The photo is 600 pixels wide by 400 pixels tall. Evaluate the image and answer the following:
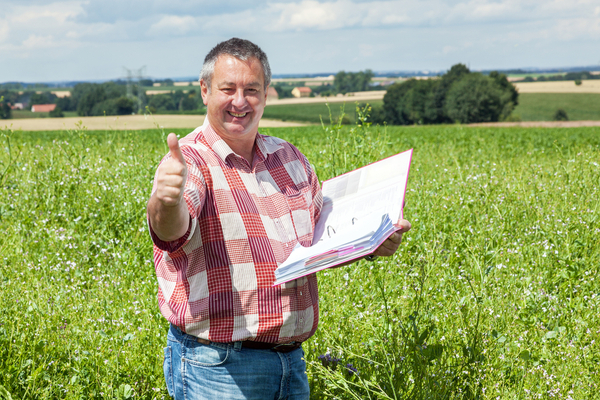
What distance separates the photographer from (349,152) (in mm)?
5566

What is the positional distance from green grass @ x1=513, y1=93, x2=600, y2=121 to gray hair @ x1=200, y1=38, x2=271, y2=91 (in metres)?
79.3

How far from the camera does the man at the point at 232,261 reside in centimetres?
167

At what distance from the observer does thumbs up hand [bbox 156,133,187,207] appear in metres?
1.37

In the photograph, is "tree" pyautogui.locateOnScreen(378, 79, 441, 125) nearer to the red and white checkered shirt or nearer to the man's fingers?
the man's fingers

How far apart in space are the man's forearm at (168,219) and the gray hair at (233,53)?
63 centimetres

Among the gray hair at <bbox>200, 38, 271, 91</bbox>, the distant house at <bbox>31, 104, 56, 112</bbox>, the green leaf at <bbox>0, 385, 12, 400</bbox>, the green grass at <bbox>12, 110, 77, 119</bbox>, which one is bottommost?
the green leaf at <bbox>0, 385, 12, 400</bbox>

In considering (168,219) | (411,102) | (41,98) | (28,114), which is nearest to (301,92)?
(411,102)

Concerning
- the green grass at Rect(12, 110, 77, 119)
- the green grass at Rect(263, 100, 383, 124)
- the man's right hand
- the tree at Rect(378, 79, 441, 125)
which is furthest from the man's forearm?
the tree at Rect(378, 79, 441, 125)

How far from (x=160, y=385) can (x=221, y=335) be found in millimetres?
1252

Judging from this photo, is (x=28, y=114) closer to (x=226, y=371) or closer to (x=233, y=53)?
(x=233, y=53)

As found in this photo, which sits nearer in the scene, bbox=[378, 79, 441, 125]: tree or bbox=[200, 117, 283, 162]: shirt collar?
bbox=[200, 117, 283, 162]: shirt collar

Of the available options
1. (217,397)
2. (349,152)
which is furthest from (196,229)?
(349,152)

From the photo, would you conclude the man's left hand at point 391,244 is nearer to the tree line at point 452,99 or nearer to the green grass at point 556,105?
the tree line at point 452,99

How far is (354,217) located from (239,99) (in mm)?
645
